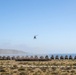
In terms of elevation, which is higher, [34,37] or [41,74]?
[34,37]

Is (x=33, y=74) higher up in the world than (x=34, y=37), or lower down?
lower down

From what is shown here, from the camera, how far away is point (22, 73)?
3328 cm

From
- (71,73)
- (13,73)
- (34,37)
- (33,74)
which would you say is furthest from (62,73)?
(34,37)

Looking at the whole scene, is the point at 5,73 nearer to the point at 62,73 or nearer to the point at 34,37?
the point at 62,73

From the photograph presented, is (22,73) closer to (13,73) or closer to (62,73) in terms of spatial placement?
(13,73)

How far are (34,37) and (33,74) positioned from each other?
74.1 feet

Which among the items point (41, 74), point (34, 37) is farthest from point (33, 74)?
point (34, 37)

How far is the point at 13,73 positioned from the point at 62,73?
18.5 ft

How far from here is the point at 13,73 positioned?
110ft

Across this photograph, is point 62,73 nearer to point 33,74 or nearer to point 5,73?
point 33,74

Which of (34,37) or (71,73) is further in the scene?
(34,37)

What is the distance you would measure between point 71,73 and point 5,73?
24.9 feet

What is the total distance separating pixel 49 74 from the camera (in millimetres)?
32312

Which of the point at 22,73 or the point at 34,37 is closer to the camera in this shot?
the point at 22,73
